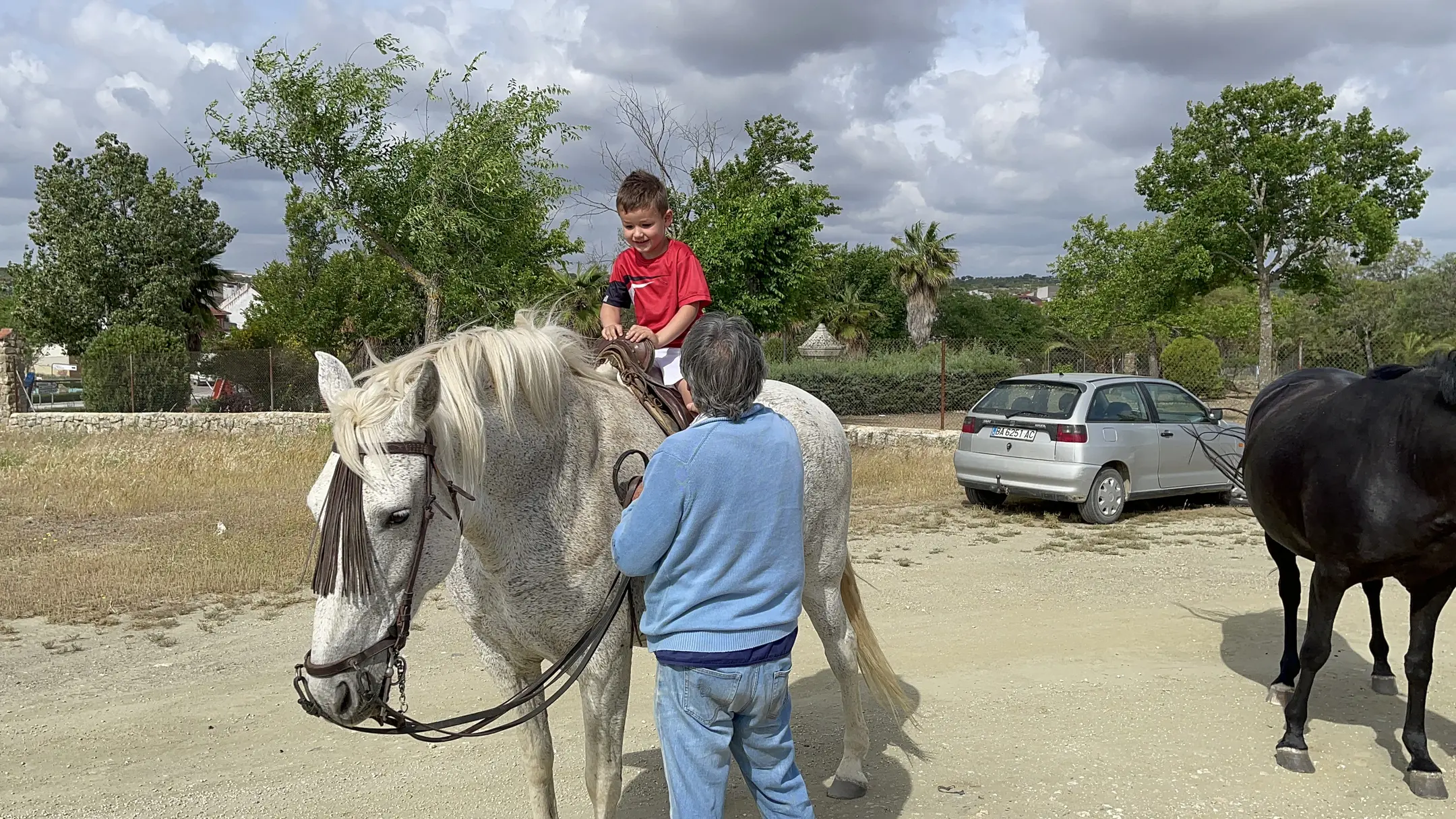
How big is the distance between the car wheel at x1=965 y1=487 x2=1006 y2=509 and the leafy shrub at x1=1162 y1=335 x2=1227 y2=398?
19.7 meters

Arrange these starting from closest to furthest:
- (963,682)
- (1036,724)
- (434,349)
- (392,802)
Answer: (434,349) < (392,802) < (1036,724) < (963,682)

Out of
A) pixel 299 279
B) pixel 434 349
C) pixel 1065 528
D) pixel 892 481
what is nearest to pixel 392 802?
pixel 434 349

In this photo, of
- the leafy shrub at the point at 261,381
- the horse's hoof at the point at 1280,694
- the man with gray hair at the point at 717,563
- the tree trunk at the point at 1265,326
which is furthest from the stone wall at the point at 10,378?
the tree trunk at the point at 1265,326

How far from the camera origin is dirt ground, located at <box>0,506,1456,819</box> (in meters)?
3.89

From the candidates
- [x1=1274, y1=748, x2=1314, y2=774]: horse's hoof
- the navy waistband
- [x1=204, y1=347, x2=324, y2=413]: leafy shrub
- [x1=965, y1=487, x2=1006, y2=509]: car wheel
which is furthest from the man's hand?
Answer: [x1=204, y1=347, x2=324, y2=413]: leafy shrub

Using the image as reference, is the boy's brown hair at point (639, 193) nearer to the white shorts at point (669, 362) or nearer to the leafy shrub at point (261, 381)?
the white shorts at point (669, 362)

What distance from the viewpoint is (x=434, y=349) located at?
2.62 m

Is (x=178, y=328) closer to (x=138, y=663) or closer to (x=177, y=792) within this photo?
(x=138, y=663)

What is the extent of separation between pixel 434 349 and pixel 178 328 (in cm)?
3516

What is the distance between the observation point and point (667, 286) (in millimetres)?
4004

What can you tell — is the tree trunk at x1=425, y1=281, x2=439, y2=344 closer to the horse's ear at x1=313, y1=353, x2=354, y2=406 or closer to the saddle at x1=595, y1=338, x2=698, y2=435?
the saddle at x1=595, y1=338, x2=698, y2=435

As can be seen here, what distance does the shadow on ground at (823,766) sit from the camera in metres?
3.80

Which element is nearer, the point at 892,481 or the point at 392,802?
the point at 392,802

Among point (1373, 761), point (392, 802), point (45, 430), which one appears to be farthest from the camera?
point (45, 430)
